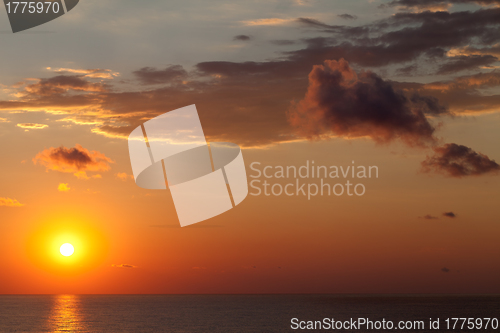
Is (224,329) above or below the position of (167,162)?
above

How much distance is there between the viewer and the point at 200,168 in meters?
40.2

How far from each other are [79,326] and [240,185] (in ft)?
381

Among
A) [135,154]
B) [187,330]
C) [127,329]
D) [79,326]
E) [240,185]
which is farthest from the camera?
[79,326]

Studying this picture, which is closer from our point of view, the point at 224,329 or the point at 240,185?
the point at 240,185

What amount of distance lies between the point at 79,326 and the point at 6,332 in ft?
70.4

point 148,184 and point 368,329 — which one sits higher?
point 368,329

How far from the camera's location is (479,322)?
14438cm

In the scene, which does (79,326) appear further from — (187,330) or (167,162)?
(167,162)

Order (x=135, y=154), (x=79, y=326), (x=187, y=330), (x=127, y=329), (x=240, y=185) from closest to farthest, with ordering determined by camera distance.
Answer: (x=135, y=154) < (x=240, y=185) < (x=187, y=330) < (x=127, y=329) < (x=79, y=326)

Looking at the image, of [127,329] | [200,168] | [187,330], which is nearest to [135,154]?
[200,168]

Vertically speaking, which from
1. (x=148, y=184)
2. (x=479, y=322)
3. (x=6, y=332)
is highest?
→ (x=479, y=322)

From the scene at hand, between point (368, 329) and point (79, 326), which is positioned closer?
point (368, 329)

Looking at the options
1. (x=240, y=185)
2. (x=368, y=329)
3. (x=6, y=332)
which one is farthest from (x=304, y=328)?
(x=240, y=185)

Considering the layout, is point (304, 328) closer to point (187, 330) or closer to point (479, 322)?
point (187, 330)
